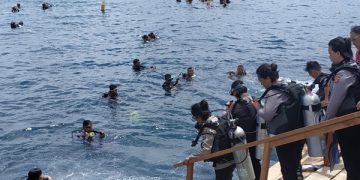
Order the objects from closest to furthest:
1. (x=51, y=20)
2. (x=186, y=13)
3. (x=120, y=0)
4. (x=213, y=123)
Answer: (x=213, y=123), (x=51, y=20), (x=186, y=13), (x=120, y=0)

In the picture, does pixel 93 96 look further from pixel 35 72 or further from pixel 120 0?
pixel 120 0

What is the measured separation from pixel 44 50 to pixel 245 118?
80.1ft

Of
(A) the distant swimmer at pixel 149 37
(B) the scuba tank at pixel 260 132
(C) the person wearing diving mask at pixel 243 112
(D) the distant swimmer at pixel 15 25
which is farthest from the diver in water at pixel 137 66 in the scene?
(D) the distant swimmer at pixel 15 25

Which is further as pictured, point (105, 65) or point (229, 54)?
point (229, 54)

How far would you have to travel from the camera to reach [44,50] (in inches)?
1161

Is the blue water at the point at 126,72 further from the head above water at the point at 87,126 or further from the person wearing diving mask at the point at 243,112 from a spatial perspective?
the person wearing diving mask at the point at 243,112

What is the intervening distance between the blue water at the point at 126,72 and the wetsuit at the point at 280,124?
5663 mm

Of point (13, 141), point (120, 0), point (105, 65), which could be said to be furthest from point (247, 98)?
point (120, 0)

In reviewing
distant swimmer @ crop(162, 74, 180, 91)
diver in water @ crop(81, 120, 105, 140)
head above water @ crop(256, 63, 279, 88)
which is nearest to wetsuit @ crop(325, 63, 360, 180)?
head above water @ crop(256, 63, 279, 88)

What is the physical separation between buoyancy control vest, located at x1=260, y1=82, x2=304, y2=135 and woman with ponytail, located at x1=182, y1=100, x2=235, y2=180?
952mm

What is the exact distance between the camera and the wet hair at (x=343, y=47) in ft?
19.9

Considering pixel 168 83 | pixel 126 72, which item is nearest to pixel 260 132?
pixel 168 83

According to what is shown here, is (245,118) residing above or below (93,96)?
above

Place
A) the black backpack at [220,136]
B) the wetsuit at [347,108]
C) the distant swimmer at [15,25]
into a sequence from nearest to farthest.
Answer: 1. the wetsuit at [347,108]
2. the black backpack at [220,136]
3. the distant swimmer at [15,25]
